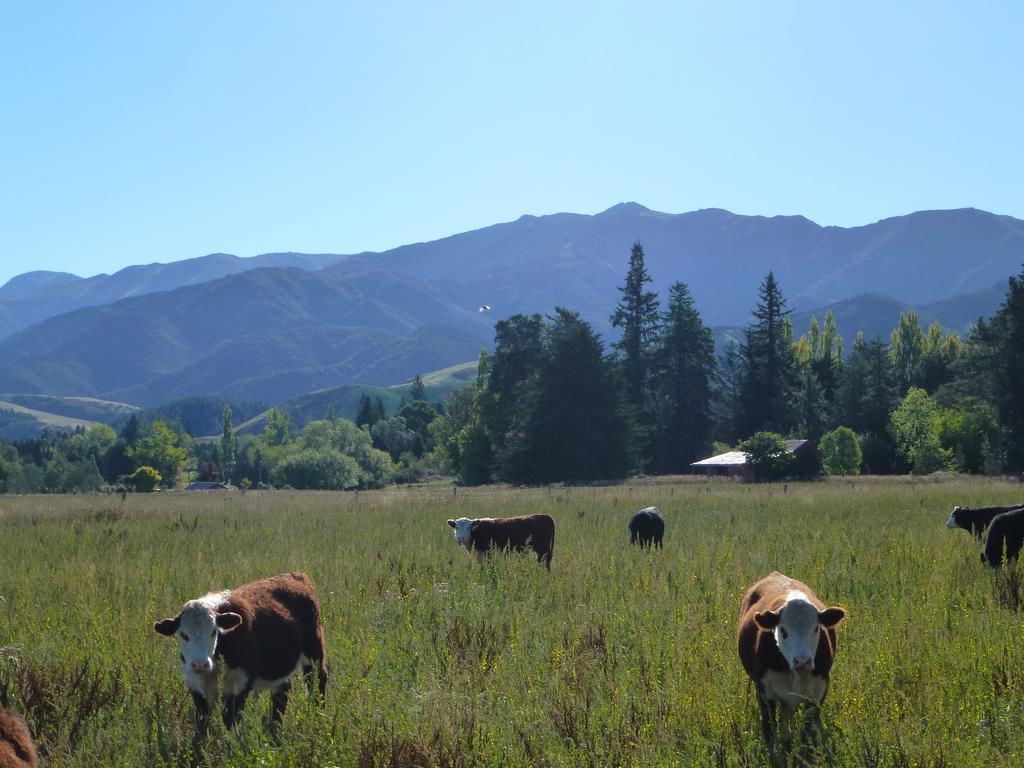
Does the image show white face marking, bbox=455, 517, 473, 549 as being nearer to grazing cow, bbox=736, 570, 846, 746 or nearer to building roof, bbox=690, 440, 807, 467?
grazing cow, bbox=736, 570, 846, 746

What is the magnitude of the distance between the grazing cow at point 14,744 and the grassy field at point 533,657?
0.96 m

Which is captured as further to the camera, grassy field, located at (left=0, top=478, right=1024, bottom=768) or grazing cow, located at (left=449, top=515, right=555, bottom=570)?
grazing cow, located at (left=449, top=515, right=555, bottom=570)

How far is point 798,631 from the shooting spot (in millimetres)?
6246

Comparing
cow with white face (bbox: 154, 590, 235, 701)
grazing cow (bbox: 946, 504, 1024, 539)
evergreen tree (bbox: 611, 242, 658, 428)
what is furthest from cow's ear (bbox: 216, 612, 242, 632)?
evergreen tree (bbox: 611, 242, 658, 428)

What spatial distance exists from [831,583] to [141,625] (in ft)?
27.5

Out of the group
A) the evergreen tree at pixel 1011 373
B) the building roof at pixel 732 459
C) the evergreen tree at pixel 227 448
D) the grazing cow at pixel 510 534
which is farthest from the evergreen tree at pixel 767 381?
the evergreen tree at pixel 227 448

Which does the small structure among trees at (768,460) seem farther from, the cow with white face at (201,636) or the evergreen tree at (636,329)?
the cow with white face at (201,636)

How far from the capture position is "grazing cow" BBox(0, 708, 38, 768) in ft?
16.5

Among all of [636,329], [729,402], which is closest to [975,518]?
[729,402]

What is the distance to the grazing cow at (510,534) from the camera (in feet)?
52.7

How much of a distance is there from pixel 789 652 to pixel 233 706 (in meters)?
4.06

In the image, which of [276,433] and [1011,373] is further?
[276,433]

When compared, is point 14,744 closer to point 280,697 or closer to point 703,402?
point 280,697

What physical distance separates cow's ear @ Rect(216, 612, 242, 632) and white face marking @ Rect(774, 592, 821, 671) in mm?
3898
